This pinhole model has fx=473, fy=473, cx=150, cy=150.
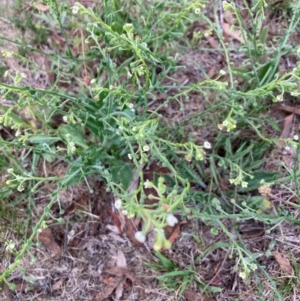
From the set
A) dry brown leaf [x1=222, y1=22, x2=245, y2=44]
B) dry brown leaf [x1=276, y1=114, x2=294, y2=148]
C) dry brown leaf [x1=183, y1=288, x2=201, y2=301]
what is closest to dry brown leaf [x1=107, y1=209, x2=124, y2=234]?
dry brown leaf [x1=183, y1=288, x2=201, y2=301]

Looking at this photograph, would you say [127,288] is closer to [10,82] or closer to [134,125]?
[134,125]

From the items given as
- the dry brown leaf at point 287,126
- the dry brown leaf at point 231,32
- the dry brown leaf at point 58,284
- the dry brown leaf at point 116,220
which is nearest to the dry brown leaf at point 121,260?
the dry brown leaf at point 116,220

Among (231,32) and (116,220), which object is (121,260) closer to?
(116,220)

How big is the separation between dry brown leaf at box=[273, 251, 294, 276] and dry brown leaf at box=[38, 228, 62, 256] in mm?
1101

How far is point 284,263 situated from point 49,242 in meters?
1.19

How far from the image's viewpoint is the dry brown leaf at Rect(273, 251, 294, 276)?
2.26m

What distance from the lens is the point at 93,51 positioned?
247 centimetres

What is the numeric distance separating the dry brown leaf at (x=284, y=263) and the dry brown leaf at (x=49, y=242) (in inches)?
43.3

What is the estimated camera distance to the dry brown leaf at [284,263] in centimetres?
226

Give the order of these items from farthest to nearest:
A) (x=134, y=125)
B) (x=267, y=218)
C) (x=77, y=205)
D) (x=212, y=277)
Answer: (x=77, y=205) < (x=212, y=277) < (x=267, y=218) < (x=134, y=125)

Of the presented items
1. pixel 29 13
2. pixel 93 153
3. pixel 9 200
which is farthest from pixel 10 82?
pixel 93 153

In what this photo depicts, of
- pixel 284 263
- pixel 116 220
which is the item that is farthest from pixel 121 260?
pixel 284 263

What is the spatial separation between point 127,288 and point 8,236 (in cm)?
68

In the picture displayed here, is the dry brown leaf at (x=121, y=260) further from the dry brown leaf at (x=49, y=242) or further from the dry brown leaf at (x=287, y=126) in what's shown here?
the dry brown leaf at (x=287, y=126)
